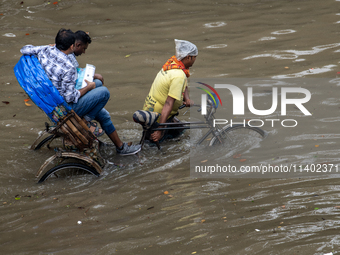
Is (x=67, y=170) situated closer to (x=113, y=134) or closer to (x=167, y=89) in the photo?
(x=113, y=134)

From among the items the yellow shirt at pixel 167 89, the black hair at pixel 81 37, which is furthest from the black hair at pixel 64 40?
the yellow shirt at pixel 167 89

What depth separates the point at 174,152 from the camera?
5012 millimetres

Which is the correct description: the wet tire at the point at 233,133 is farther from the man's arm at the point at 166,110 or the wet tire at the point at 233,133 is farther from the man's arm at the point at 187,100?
the man's arm at the point at 166,110

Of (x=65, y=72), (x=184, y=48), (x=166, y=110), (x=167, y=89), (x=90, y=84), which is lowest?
(x=166, y=110)

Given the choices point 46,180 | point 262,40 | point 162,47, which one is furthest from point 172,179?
point 262,40

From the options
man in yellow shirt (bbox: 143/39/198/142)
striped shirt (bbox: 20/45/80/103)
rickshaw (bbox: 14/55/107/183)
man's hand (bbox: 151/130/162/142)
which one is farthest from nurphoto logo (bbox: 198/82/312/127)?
striped shirt (bbox: 20/45/80/103)

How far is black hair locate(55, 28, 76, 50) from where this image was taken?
3949 mm

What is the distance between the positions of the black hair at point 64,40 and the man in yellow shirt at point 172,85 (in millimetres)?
1313

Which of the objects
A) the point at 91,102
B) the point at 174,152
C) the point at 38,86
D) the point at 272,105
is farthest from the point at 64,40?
the point at 272,105

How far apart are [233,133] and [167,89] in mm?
1099

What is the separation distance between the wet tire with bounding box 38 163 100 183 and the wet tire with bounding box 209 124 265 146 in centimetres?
164

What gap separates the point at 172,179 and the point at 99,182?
87cm

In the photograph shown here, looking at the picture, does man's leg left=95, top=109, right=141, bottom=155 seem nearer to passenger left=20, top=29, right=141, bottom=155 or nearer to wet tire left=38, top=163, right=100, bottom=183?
passenger left=20, top=29, right=141, bottom=155

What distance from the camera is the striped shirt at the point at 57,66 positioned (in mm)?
3941
